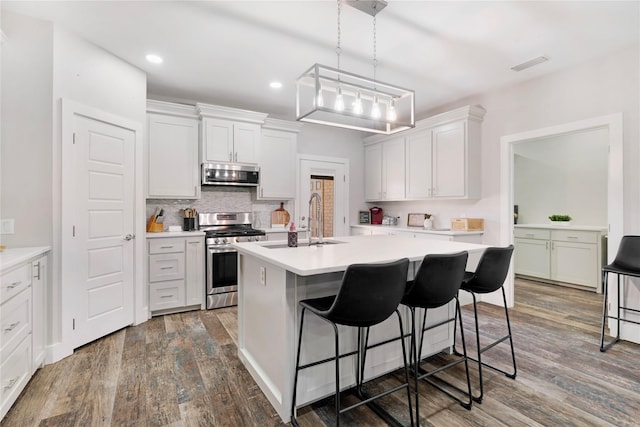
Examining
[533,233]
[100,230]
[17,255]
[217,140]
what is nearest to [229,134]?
[217,140]

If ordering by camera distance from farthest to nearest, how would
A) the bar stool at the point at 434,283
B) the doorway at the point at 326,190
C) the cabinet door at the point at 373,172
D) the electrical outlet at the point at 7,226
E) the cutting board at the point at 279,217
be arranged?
the cabinet door at the point at 373,172 → the doorway at the point at 326,190 → the cutting board at the point at 279,217 → the electrical outlet at the point at 7,226 → the bar stool at the point at 434,283

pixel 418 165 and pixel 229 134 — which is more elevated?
pixel 229 134

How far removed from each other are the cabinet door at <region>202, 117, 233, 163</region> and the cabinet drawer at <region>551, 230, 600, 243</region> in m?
5.07

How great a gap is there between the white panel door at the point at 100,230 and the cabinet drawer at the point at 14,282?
427mm

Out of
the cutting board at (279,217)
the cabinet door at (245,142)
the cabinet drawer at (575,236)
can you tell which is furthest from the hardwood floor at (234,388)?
the cabinet door at (245,142)

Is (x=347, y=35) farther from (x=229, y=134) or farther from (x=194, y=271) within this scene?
(x=194, y=271)

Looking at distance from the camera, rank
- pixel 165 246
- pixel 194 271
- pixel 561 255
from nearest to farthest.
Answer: pixel 165 246, pixel 194 271, pixel 561 255

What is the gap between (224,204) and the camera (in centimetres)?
459

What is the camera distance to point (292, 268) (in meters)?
1.60

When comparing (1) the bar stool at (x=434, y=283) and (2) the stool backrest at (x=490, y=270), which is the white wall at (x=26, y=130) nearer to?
(1) the bar stool at (x=434, y=283)

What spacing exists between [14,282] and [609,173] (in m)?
5.01

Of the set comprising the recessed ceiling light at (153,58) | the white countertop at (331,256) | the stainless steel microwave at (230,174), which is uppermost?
the recessed ceiling light at (153,58)

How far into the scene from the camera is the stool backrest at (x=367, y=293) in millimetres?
1533

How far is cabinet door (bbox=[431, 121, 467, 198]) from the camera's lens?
13.7 ft
